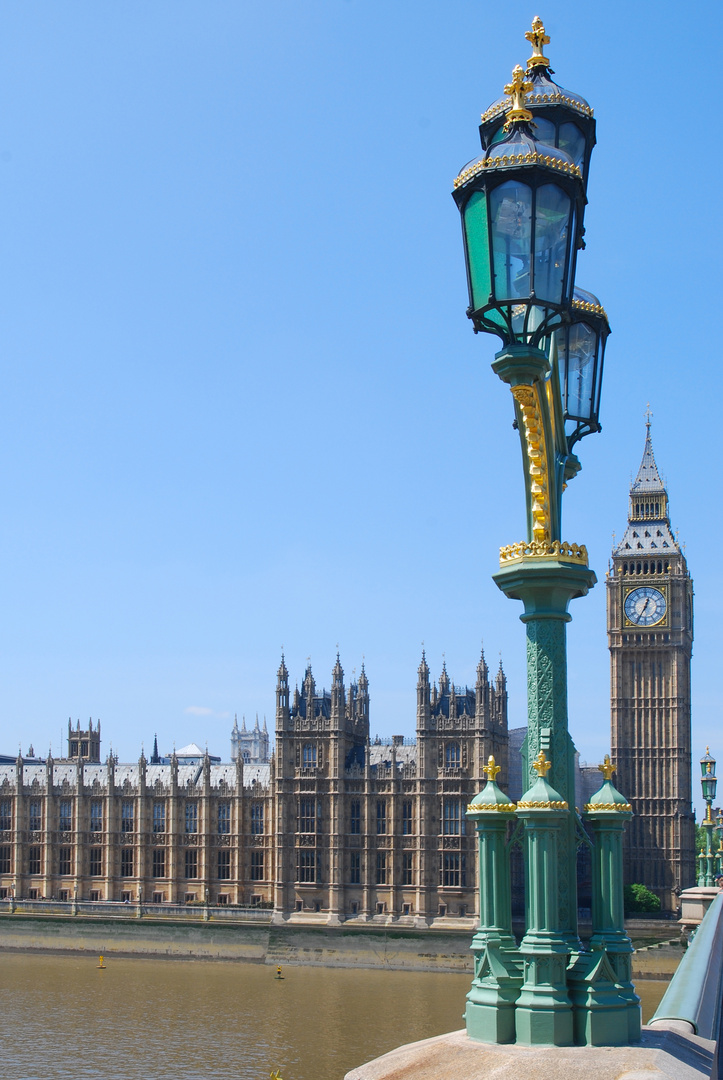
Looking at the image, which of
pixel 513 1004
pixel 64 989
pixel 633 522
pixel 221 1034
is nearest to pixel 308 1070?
pixel 221 1034

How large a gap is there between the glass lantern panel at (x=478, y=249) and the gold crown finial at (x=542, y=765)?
372cm

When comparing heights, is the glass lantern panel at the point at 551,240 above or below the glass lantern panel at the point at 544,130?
below

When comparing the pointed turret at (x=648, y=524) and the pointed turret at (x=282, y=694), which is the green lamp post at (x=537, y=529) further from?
the pointed turret at (x=648, y=524)

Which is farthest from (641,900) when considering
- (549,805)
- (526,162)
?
(526,162)

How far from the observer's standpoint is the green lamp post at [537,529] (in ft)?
30.2

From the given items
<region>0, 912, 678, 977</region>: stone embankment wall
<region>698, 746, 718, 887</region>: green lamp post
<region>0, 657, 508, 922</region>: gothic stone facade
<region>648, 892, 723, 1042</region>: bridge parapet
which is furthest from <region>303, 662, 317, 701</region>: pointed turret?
<region>648, 892, 723, 1042</region>: bridge parapet

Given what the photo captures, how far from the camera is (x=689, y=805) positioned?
87625mm

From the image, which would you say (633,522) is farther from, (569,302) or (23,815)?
(569,302)

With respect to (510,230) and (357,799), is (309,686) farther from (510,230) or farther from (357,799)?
(510,230)

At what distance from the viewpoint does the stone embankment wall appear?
69.8 m

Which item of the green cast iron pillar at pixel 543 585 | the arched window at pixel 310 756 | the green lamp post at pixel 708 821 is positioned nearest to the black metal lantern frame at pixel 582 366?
the green cast iron pillar at pixel 543 585

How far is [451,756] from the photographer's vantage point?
76.1m

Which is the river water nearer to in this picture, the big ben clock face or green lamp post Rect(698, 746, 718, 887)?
green lamp post Rect(698, 746, 718, 887)

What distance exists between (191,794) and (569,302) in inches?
3083
